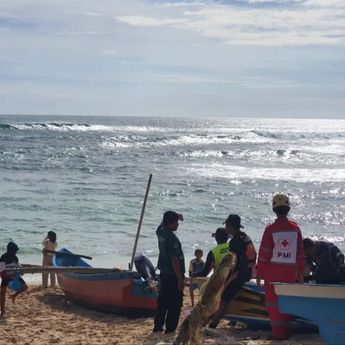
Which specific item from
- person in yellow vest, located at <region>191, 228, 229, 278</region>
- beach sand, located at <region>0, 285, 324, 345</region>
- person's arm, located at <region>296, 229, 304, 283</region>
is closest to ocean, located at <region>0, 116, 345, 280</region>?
beach sand, located at <region>0, 285, 324, 345</region>

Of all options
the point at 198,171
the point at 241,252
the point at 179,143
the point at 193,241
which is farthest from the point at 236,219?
the point at 179,143

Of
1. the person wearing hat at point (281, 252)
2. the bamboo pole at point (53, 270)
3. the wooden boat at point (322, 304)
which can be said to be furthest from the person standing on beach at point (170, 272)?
the bamboo pole at point (53, 270)

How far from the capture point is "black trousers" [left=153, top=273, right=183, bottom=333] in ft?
26.5

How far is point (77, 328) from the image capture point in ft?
32.1

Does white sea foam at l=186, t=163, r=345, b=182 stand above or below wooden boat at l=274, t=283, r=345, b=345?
below

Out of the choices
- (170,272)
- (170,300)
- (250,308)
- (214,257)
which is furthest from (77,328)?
(250,308)

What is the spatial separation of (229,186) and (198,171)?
8386 mm

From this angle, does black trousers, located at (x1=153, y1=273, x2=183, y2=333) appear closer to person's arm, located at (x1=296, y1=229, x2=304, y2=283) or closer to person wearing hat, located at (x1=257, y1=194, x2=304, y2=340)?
person wearing hat, located at (x1=257, y1=194, x2=304, y2=340)

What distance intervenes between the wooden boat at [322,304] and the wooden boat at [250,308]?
125 centimetres

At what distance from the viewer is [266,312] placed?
8117 mm

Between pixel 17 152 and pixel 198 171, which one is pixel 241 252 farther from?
pixel 17 152

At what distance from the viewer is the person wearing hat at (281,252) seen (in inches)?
282

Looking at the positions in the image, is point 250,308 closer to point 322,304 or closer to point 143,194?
point 322,304

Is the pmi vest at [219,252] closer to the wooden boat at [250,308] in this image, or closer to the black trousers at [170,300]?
the wooden boat at [250,308]
